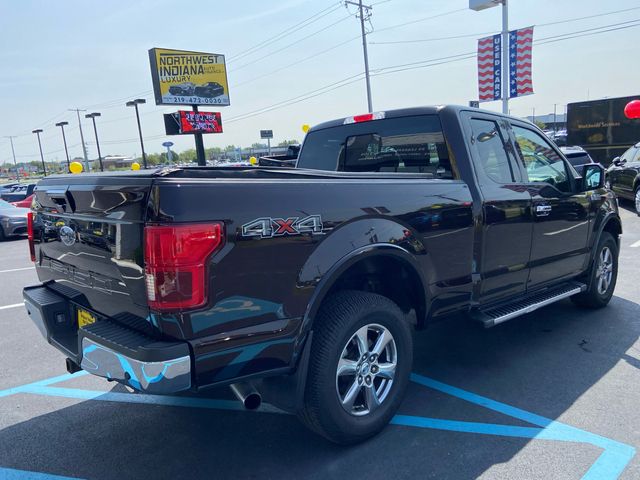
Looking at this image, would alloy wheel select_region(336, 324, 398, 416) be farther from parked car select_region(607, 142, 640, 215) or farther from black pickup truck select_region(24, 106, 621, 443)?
parked car select_region(607, 142, 640, 215)

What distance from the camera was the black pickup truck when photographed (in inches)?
82.0

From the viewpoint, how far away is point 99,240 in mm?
2393

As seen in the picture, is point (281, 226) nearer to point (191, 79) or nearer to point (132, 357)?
point (132, 357)

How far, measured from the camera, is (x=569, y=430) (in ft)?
9.45

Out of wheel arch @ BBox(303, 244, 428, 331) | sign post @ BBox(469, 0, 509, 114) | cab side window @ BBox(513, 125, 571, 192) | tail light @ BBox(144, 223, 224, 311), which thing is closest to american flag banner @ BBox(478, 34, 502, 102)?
sign post @ BBox(469, 0, 509, 114)

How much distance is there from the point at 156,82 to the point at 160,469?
24.9 m

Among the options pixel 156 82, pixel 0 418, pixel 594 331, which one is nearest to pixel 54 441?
pixel 0 418

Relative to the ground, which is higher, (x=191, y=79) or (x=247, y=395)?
(x=191, y=79)

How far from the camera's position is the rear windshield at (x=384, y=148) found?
355cm

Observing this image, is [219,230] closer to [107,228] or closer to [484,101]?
[107,228]

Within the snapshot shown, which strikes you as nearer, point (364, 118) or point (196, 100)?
point (364, 118)

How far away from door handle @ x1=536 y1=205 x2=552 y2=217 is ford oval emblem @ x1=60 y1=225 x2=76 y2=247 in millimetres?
3397

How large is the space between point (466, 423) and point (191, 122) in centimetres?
2504

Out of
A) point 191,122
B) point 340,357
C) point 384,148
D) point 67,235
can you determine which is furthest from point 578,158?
point 191,122
